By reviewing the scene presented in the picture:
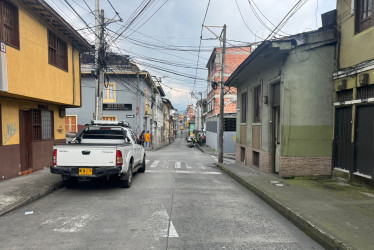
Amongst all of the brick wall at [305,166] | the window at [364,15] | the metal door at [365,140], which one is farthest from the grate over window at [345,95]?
the brick wall at [305,166]

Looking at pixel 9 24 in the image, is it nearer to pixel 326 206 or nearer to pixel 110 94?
pixel 326 206

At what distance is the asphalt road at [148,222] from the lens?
4066mm

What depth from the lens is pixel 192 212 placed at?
5637 millimetres

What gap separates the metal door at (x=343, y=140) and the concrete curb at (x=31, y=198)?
879 cm

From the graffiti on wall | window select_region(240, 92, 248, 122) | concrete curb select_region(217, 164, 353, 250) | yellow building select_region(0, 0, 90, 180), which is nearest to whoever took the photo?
concrete curb select_region(217, 164, 353, 250)

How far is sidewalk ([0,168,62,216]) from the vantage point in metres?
5.93

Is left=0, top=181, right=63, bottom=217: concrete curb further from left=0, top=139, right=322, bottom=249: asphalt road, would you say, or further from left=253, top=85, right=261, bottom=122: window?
left=253, top=85, right=261, bottom=122: window

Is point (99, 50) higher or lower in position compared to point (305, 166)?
higher

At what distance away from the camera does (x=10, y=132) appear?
8852mm

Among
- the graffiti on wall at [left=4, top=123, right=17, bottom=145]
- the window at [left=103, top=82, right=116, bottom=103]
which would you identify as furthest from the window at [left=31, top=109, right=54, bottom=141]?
the window at [left=103, top=82, right=116, bottom=103]

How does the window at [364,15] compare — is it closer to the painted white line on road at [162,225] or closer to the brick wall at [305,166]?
the brick wall at [305,166]

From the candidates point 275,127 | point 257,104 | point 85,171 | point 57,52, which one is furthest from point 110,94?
point 85,171

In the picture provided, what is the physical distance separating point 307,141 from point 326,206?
3711mm

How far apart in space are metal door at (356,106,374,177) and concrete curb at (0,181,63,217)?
28.9 ft
